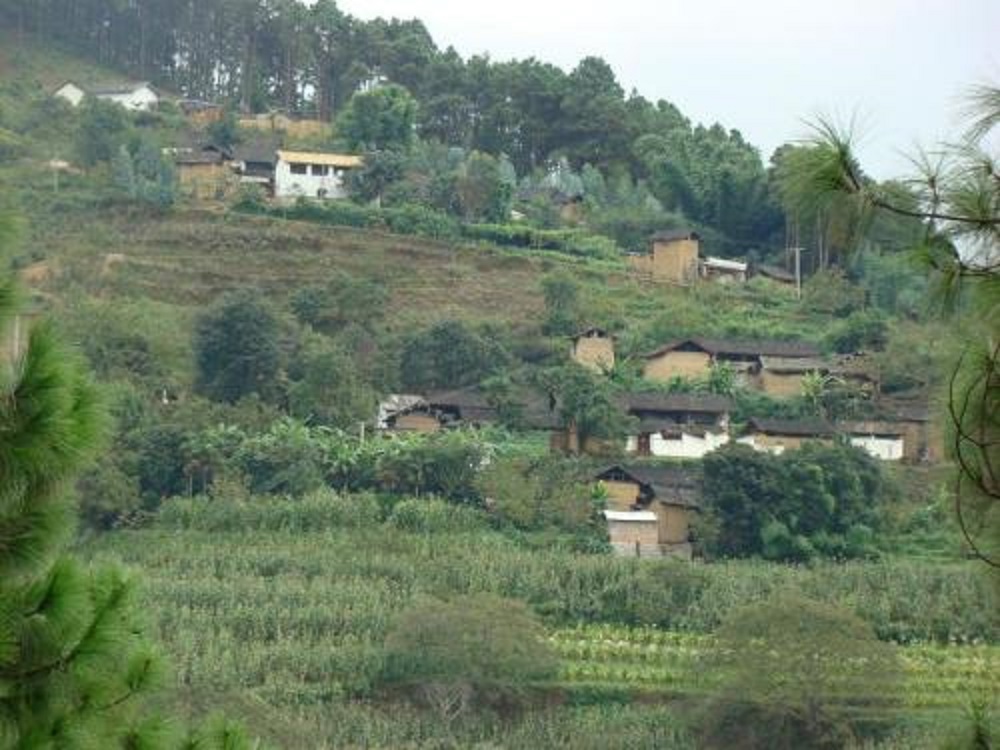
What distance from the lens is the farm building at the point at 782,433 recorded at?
2667 centimetres

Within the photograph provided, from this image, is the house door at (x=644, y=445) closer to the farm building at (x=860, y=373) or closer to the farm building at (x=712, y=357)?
the farm building at (x=712, y=357)

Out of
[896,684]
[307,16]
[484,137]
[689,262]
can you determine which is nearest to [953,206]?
[896,684]

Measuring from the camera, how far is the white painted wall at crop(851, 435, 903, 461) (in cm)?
2705

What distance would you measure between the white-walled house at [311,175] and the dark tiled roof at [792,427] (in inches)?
492

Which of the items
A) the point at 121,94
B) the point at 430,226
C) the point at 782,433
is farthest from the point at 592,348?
the point at 121,94

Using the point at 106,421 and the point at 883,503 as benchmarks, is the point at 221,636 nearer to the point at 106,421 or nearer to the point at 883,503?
the point at 883,503

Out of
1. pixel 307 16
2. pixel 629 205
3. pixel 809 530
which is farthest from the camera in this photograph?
pixel 307 16

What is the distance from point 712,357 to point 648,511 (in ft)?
Answer: 18.3

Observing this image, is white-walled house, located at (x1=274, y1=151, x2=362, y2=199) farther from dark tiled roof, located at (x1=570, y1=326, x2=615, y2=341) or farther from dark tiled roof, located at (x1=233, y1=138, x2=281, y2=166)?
dark tiled roof, located at (x1=570, y1=326, x2=615, y2=341)

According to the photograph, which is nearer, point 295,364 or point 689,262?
point 295,364

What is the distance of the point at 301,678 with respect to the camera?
18.9m

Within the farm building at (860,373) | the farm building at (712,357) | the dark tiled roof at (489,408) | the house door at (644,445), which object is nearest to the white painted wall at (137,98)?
the farm building at (712,357)

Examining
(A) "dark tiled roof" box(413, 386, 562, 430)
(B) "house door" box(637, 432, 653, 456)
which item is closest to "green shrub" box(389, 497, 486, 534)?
(A) "dark tiled roof" box(413, 386, 562, 430)

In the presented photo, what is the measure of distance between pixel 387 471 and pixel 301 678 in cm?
565
